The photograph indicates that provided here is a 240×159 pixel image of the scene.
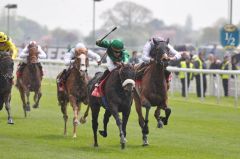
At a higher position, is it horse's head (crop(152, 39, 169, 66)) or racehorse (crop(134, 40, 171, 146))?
horse's head (crop(152, 39, 169, 66))

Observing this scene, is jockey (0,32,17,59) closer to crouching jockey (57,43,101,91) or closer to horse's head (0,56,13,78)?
horse's head (0,56,13,78)

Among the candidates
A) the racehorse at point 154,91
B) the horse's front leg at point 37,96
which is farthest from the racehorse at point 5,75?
the horse's front leg at point 37,96

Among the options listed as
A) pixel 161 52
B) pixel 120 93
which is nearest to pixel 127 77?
pixel 120 93

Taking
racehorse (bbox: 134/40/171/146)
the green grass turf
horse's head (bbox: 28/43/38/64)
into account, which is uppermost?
horse's head (bbox: 28/43/38/64)

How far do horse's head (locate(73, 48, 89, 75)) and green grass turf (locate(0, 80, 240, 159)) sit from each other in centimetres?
143

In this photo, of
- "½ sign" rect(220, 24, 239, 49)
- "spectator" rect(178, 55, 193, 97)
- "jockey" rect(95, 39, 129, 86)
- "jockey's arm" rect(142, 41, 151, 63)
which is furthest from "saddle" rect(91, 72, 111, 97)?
"spectator" rect(178, 55, 193, 97)

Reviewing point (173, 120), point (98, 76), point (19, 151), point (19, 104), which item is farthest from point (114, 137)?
point (19, 104)

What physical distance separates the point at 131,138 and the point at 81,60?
1939 mm

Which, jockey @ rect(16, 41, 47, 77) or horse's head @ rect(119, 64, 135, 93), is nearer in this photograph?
horse's head @ rect(119, 64, 135, 93)

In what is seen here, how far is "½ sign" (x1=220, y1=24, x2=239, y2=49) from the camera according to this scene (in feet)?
107

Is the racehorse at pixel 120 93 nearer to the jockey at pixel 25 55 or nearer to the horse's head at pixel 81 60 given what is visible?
the horse's head at pixel 81 60

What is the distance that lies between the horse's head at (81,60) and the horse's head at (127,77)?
8.17ft

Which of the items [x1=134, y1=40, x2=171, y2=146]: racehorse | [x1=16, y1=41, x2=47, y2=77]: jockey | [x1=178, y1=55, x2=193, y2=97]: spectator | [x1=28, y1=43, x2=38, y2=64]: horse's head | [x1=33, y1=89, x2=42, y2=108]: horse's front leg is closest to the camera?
[x1=134, y1=40, x2=171, y2=146]: racehorse

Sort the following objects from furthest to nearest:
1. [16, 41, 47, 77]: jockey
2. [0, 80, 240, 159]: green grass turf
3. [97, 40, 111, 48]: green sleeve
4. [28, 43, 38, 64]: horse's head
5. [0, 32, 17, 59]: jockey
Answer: [16, 41, 47, 77]: jockey
[28, 43, 38, 64]: horse's head
[0, 32, 17, 59]: jockey
[97, 40, 111, 48]: green sleeve
[0, 80, 240, 159]: green grass turf
